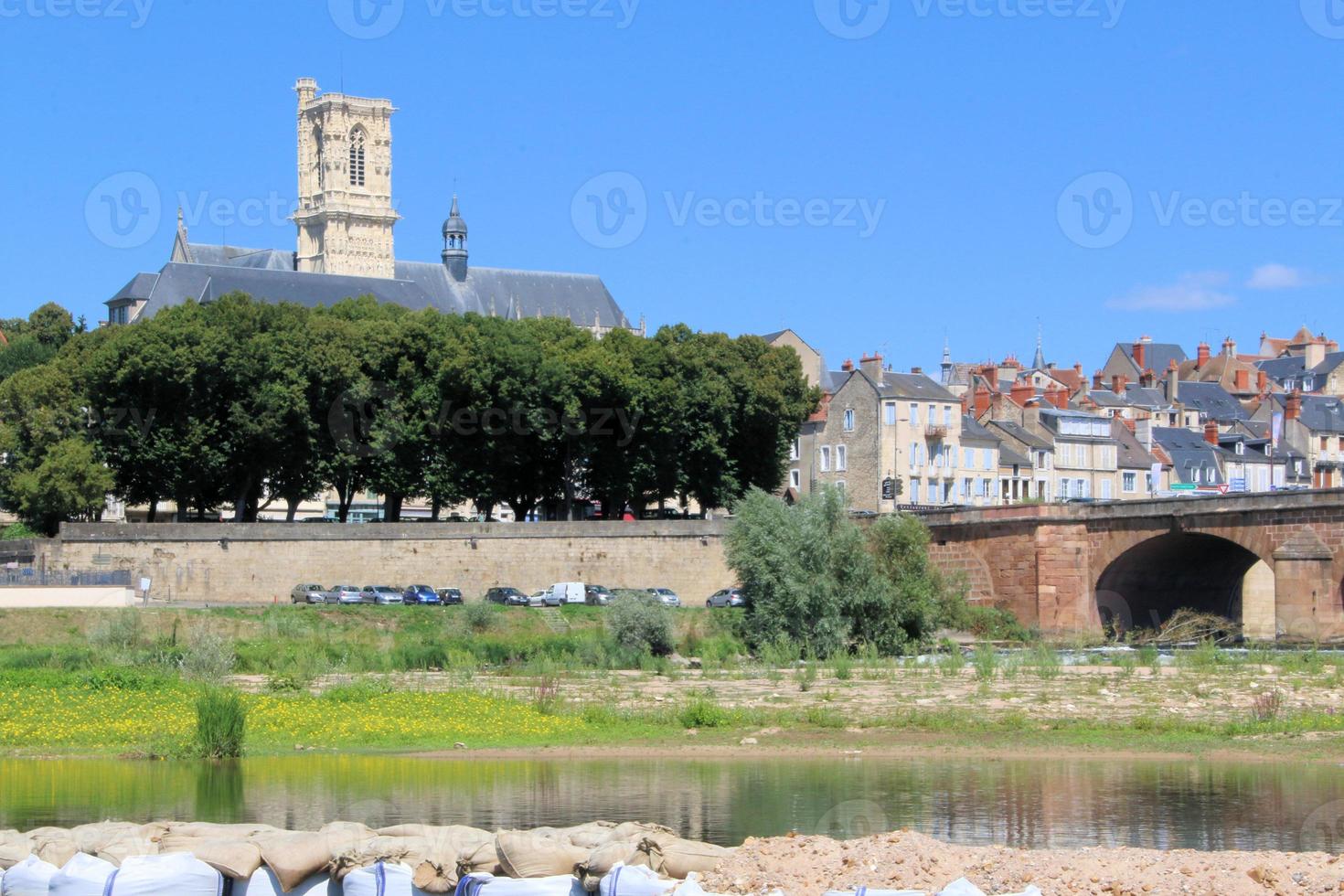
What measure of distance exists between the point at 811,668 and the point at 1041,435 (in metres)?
58.8

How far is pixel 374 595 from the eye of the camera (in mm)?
58938

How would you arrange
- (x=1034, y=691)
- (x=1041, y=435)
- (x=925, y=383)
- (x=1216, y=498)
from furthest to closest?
1. (x=1041, y=435)
2. (x=925, y=383)
3. (x=1216, y=498)
4. (x=1034, y=691)

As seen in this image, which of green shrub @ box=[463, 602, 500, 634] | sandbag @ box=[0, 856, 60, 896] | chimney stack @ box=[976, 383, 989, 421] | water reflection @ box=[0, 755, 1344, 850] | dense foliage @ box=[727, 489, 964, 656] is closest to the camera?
sandbag @ box=[0, 856, 60, 896]

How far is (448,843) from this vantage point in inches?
592

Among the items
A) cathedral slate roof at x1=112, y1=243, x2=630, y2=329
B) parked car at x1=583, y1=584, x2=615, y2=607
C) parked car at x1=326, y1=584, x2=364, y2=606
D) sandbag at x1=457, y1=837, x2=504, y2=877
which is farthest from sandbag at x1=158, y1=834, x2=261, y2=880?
cathedral slate roof at x1=112, y1=243, x2=630, y2=329

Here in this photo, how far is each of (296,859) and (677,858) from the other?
3226 millimetres

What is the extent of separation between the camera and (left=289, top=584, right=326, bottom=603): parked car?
2303 inches

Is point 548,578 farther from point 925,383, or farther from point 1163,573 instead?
point 925,383

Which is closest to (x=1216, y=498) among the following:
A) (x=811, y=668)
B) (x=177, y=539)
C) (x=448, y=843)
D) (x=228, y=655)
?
(x=811, y=668)

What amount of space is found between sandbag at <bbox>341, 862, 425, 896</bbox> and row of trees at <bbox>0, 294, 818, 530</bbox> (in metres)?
50.6

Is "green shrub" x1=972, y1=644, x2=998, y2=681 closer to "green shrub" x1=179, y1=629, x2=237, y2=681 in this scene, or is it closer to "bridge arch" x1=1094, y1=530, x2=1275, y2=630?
"green shrub" x1=179, y1=629, x2=237, y2=681

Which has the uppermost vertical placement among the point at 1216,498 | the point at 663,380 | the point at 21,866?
the point at 663,380

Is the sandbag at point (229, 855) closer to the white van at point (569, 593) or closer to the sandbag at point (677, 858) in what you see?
the sandbag at point (677, 858)

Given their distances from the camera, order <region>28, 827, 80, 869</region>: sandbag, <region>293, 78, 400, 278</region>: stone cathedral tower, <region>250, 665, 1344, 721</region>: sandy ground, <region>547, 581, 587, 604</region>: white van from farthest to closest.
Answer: <region>293, 78, 400, 278</region>: stone cathedral tower, <region>547, 581, 587, 604</region>: white van, <region>250, 665, 1344, 721</region>: sandy ground, <region>28, 827, 80, 869</region>: sandbag
